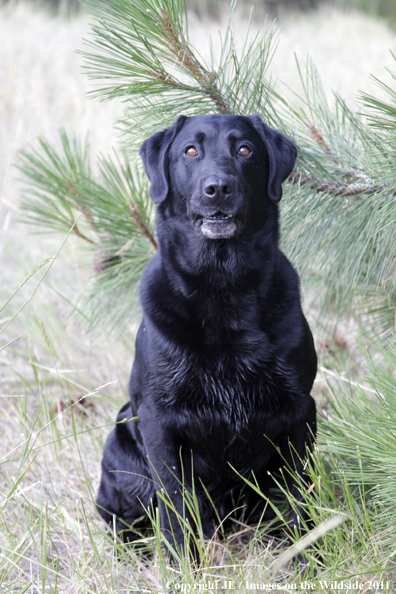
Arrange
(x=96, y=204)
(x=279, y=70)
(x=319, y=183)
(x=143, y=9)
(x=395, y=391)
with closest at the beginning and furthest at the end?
1. (x=395, y=391)
2. (x=143, y=9)
3. (x=319, y=183)
4. (x=96, y=204)
5. (x=279, y=70)

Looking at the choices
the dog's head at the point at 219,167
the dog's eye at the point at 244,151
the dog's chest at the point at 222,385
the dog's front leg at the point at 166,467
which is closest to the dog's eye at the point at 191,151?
the dog's head at the point at 219,167

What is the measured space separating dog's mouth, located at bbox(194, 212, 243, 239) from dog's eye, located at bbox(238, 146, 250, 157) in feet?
0.77

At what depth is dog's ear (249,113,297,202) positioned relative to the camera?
179 cm

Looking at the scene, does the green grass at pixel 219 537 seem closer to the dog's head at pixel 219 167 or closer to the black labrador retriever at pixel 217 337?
the black labrador retriever at pixel 217 337

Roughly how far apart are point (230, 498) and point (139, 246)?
116 cm

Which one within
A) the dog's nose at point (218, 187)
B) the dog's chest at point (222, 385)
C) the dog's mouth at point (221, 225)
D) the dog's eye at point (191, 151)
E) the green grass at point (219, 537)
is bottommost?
the green grass at point (219, 537)

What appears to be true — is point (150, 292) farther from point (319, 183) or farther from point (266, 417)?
point (319, 183)

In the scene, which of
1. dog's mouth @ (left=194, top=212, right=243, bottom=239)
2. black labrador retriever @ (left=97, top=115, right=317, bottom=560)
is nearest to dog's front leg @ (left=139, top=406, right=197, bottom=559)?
black labrador retriever @ (left=97, top=115, right=317, bottom=560)

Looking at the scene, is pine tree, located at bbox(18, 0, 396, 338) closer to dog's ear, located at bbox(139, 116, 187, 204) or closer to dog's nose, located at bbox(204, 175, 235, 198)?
dog's ear, located at bbox(139, 116, 187, 204)

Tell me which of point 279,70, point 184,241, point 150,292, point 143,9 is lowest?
point 150,292

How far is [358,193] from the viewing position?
1.81 m

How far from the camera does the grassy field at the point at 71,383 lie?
1.48 meters

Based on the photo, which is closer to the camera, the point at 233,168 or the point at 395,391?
the point at 395,391

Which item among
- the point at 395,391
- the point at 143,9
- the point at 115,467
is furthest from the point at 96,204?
the point at 395,391
